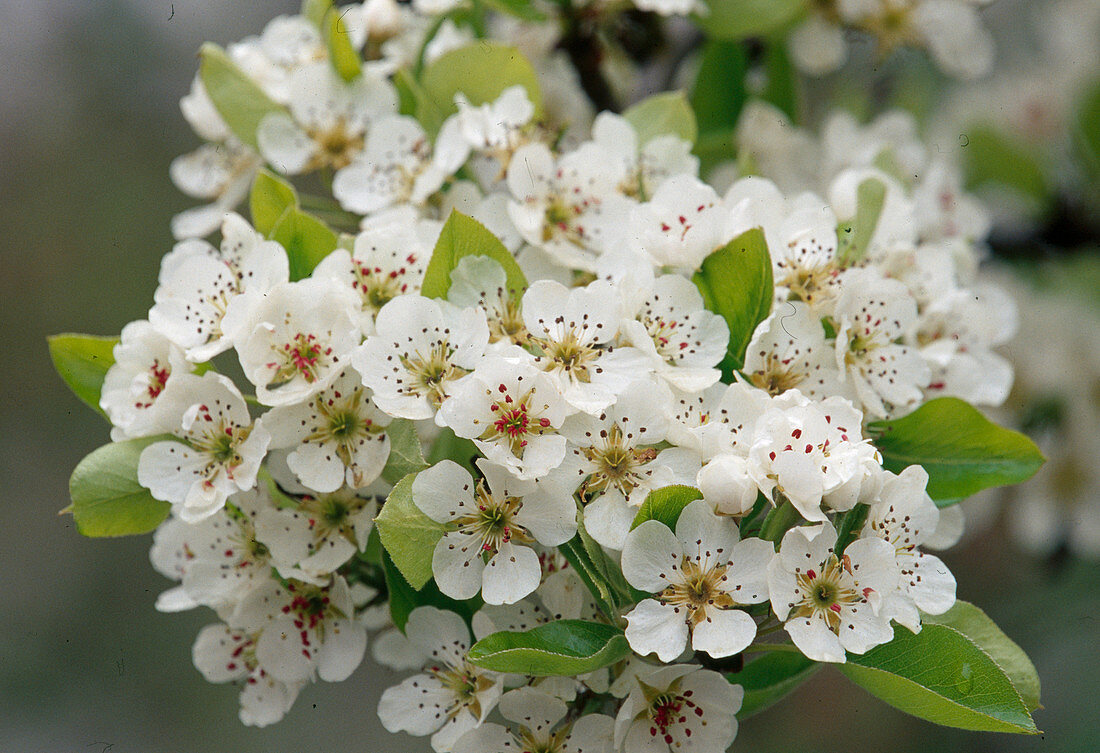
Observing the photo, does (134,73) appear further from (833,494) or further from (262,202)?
(833,494)

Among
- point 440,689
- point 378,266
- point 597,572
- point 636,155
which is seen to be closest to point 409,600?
point 440,689

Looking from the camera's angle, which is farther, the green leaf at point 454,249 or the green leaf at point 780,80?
the green leaf at point 780,80

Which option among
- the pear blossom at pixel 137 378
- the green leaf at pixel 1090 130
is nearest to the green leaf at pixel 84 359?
the pear blossom at pixel 137 378

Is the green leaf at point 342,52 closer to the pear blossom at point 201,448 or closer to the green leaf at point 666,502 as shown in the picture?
the pear blossom at point 201,448

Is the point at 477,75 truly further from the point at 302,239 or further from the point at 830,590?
the point at 830,590

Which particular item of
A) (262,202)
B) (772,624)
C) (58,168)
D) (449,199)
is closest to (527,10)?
(449,199)

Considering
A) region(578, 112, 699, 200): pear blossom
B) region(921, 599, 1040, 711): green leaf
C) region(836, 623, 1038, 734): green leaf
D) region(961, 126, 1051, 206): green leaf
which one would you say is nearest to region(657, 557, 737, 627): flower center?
region(836, 623, 1038, 734): green leaf
